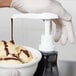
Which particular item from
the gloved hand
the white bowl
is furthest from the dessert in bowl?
the gloved hand

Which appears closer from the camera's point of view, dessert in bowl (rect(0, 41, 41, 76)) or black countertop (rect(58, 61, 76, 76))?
dessert in bowl (rect(0, 41, 41, 76))

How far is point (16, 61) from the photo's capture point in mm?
382

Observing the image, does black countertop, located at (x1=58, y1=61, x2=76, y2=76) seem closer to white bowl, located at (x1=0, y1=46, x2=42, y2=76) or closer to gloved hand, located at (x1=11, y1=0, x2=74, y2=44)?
gloved hand, located at (x1=11, y1=0, x2=74, y2=44)

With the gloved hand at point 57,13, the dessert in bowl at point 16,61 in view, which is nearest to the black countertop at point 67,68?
the gloved hand at point 57,13

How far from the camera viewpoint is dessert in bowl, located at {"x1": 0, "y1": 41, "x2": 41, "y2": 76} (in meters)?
0.37

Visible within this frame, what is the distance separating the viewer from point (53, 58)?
442 mm

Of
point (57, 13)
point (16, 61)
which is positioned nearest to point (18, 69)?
point (16, 61)

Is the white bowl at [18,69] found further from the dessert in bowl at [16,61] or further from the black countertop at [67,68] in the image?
the black countertop at [67,68]

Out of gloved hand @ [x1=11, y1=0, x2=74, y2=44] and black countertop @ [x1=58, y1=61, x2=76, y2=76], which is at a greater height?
gloved hand @ [x1=11, y1=0, x2=74, y2=44]

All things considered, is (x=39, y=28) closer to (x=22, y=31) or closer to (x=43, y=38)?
(x=22, y=31)

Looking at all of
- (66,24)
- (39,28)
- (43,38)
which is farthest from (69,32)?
(39,28)

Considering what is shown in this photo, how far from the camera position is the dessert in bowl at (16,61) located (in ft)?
1.22

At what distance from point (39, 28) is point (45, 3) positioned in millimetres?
523

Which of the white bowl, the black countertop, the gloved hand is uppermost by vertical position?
the gloved hand
